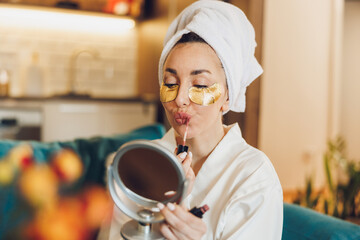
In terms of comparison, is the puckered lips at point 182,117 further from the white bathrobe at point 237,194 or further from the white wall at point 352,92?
the white wall at point 352,92

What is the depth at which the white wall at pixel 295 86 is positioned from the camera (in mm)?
3258

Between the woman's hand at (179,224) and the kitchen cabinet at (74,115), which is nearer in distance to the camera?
the woman's hand at (179,224)

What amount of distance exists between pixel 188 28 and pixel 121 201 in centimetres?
46

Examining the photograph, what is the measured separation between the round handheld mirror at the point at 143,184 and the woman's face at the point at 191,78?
10.0 inches

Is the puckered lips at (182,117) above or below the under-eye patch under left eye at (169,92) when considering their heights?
below

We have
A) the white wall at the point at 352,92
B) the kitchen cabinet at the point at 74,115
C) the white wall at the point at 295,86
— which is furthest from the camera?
the white wall at the point at 352,92

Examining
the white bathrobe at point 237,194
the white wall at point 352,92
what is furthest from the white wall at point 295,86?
the white bathrobe at point 237,194

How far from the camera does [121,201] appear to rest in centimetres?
62

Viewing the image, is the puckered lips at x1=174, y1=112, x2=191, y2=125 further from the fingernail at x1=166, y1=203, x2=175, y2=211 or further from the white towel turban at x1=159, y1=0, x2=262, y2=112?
the fingernail at x1=166, y1=203, x2=175, y2=211

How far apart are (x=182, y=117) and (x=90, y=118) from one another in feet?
8.05

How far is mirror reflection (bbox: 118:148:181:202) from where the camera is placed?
0.59 metres

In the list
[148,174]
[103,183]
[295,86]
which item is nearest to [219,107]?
[148,174]

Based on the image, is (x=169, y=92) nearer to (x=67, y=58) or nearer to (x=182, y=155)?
(x=182, y=155)

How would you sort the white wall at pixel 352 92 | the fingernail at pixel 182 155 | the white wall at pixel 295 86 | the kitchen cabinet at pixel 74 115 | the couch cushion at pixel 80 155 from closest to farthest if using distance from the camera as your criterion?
the fingernail at pixel 182 155 < the couch cushion at pixel 80 155 < the kitchen cabinet at pixel 74 115 < the white wall at pixel 295 86 < the white wall at pixel 352 92
